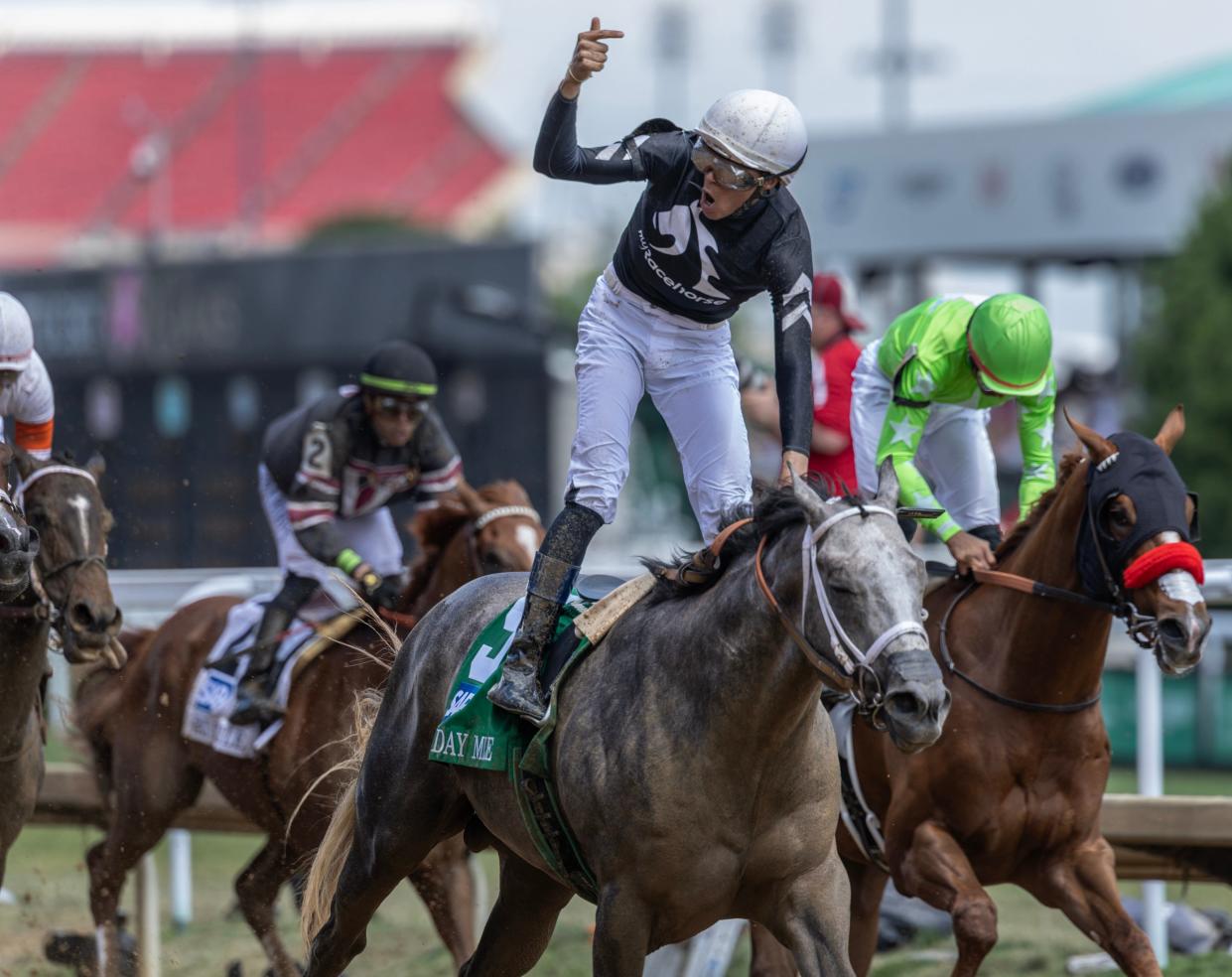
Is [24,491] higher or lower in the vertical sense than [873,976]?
higher

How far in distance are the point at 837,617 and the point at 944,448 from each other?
8.31ft

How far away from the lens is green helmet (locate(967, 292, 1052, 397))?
574 cm

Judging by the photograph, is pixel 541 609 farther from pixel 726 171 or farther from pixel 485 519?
pixel 485 519

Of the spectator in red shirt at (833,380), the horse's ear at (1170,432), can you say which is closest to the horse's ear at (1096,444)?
the horse's ear at (1170,432)

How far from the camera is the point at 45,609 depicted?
5.73m

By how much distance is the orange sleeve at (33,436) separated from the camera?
6.08m

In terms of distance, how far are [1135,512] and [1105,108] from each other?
78.7 feet

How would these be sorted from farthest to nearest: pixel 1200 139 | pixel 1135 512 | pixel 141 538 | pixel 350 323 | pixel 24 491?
pixel 1200 139 < pixel 350 323 < pixel 141 538 < pixel 24 491 < pixel 1135 512

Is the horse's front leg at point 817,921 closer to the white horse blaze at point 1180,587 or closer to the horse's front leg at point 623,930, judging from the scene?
the horse's front leg at point 623,930

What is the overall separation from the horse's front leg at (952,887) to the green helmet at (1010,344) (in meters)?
1.27

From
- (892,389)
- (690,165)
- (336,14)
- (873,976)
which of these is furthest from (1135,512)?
(336,14)

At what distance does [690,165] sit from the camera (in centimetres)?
482

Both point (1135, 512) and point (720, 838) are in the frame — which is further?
point (1135, 512)

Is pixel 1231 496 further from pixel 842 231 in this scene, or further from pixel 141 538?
pixel 141 538
